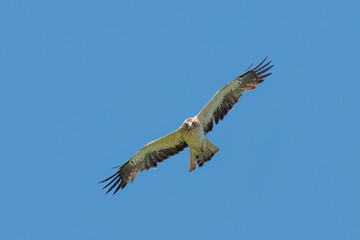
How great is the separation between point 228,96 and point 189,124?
5.20ft

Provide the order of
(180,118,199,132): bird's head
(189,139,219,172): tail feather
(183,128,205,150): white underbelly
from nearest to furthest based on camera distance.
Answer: (180,118,199,132): bird's head < (183,128,205,150): white underbelly < (189,139,219,172): tail feather

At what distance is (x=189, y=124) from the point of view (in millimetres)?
15977

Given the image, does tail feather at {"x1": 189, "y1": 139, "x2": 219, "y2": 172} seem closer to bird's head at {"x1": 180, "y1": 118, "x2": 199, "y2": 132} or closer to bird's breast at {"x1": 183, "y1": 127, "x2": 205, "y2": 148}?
bird's breast at {"x1": 183, "y1": 127, "x2": 205, "y2": 148}

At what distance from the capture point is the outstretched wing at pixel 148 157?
1702cm

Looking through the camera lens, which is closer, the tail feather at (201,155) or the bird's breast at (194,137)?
the bird's breast at (194,137)

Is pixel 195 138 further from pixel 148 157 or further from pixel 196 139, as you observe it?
pixel 148 157

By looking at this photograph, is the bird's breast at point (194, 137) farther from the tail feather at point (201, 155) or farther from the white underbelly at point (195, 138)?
the tail feather at point (201, 155)

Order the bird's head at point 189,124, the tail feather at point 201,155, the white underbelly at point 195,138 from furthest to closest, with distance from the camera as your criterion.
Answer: the tail feather at point 201,155, the white underbelly at point 195,138, the bird's head at point 189,124

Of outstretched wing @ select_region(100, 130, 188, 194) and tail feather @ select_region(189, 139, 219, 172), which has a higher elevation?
outstretched wing @ select_region(100, 130, 188, 194)

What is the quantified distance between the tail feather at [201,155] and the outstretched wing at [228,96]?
53cm

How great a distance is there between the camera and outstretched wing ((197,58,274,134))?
16.6 m

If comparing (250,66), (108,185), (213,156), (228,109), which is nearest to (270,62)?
(250,66)

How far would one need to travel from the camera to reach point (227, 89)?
16734 mm

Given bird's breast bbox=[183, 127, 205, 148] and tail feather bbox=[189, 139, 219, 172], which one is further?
tail feather bbox=[189, 139, 219, 172]
